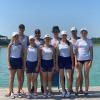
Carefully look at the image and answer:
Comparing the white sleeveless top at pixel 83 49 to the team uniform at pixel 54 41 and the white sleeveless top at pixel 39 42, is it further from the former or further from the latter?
the white sleeveless top at pixel 39 42

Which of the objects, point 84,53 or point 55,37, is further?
point 55,37

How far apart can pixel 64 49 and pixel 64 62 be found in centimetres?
34

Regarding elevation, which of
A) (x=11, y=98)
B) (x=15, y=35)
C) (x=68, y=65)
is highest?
(x=15, y=35)

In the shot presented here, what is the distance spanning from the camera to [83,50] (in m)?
11.9

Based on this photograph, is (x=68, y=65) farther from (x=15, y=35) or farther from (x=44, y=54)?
(x=15, y=35)

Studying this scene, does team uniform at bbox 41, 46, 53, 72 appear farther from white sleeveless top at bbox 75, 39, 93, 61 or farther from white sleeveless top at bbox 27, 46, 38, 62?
white sleeveless top at bbox 75, 39, 93, 61

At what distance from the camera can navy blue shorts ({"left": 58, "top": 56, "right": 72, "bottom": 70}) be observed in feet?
39.2

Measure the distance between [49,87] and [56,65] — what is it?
62 centimetres

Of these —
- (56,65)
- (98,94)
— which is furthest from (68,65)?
(98,94)

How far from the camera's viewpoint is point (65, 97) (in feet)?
39.0

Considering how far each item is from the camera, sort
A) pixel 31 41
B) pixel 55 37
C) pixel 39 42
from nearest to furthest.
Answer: pixel 31 41 < pixel 55 37 < pixel 39 42

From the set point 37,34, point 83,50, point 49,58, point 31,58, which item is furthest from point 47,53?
point 83,50

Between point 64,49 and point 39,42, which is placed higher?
point 39,42

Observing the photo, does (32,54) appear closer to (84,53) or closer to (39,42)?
(39,42)
